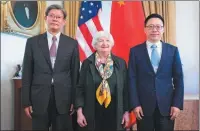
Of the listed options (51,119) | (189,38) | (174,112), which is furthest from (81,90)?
(189,38)

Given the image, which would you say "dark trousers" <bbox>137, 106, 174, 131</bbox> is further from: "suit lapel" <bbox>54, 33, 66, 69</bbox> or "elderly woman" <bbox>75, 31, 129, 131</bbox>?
"suit lapel" <bbox>54, 33, 66, 69</bbox>

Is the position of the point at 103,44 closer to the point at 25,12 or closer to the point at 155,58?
the point at 155,58

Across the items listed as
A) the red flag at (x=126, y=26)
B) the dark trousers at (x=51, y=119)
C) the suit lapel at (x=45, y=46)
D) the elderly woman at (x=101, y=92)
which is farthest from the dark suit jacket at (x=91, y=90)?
the red flag at (x=126, y=26)

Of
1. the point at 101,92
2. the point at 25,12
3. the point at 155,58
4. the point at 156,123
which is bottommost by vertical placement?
the point at 156,123

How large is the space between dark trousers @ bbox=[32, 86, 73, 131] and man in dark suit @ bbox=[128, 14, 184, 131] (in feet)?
1.74

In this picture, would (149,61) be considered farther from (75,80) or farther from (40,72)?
(40,72)

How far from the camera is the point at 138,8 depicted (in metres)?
3.23

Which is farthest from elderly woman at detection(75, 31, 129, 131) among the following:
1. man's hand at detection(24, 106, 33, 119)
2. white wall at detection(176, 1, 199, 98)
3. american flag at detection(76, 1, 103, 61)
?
white wall at detection(176, 1, 199, 98)

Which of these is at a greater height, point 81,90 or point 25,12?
point 25,12

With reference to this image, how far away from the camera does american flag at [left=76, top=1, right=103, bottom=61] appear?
127 inches

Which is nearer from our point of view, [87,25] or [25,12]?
[25,12]

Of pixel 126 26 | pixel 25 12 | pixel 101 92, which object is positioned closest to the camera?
pixel 101 92

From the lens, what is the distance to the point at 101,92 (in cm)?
176

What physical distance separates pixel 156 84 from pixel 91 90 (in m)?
0.48
